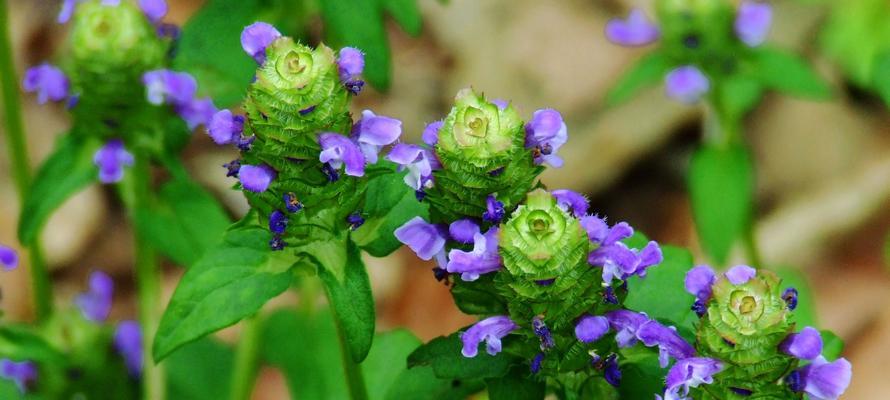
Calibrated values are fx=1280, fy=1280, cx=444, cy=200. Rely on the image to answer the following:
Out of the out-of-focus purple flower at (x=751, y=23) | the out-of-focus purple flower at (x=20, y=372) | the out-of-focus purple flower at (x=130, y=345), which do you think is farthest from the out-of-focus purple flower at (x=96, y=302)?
the out-of-focus purple flower at (x=751, y=23)

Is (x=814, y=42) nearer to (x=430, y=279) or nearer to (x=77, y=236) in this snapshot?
(x=430, y=279)

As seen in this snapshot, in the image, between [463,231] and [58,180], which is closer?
[463,231]

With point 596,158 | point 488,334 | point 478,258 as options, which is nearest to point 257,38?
point 478,258

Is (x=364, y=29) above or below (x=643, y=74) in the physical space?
below

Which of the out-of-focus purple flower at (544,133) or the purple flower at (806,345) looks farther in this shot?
the out-of-focus purple flower at (544,133)

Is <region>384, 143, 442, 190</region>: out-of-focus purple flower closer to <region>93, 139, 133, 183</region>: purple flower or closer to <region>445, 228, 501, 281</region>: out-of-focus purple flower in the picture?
<region>445, 228, 501, 281</region>: out-of-focus purple flower

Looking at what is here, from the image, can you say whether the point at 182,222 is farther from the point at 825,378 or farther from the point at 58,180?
the point at 825,378

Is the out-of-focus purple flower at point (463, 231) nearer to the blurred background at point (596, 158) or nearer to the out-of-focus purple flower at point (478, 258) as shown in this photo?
the out-of-focus purple flower at point (478, 258)
